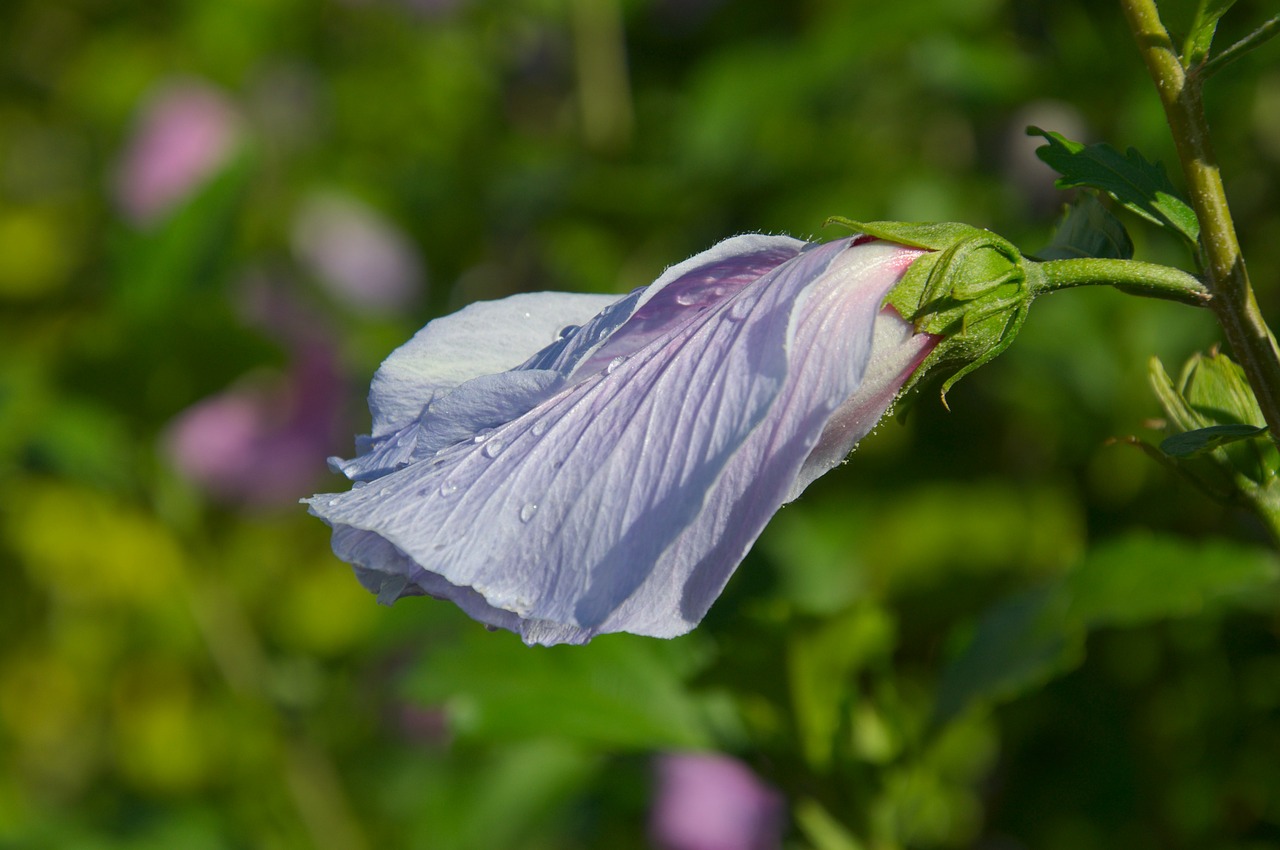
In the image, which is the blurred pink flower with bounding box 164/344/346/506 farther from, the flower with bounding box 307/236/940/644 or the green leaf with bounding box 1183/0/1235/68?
the green leaf with bounding box 1183/0/1235/68

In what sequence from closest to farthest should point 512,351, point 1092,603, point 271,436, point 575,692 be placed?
1. point 512,351
2. point 1092,603
3. point 575,692
4. point 271,436

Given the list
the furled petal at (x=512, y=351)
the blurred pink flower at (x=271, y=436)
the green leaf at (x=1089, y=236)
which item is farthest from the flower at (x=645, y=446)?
the blurred pink flower at (x=271, y=436)

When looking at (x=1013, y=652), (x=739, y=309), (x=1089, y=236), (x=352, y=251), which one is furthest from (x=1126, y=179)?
(x=352, y=251)

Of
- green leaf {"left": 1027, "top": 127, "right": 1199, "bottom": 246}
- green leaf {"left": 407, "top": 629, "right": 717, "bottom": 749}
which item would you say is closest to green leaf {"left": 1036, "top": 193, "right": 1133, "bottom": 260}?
green leaf {"left": 1027, "top": 127, "right": 1199, "bottom": 246}

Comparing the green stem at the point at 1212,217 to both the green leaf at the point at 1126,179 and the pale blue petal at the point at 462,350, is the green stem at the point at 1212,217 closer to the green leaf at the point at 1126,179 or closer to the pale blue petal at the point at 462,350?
the green leaf at the point at 1126,179

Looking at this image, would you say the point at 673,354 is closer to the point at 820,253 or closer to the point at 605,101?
the point at 820,253

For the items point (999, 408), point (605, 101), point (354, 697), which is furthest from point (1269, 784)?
point (605, 101)

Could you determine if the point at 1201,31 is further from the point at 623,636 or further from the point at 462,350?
the point at 623,636
